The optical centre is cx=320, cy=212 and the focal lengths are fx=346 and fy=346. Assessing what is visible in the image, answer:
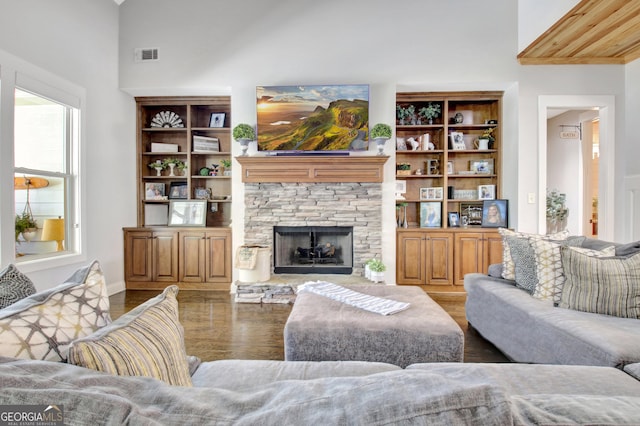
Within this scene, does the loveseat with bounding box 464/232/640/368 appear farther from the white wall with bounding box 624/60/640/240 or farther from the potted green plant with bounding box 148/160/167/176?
the potted green plant with bounding box 148/160/167/176

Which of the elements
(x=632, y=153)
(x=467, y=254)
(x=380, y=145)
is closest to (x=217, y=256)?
(x=380, y=145)

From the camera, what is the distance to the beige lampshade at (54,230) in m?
3.54

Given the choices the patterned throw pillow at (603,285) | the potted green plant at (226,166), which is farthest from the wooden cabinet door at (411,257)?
the potted green plant at (226,166)

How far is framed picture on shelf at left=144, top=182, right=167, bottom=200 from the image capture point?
4.94m

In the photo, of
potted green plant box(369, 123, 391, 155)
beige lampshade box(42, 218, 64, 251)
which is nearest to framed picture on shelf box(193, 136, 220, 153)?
beige lampshade box(42, 218, 64, 251)

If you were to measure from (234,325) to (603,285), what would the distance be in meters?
2.85

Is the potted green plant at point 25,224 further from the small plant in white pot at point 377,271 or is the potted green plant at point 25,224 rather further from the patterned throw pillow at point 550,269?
the patterned throw pillow at point 550,269

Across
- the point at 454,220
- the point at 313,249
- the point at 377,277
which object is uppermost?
the point at 454,220

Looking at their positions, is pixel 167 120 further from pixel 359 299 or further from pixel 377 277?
→ pixel 359 299

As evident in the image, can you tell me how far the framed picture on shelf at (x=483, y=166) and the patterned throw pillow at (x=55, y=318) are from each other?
4.67m

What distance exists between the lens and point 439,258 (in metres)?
4.43

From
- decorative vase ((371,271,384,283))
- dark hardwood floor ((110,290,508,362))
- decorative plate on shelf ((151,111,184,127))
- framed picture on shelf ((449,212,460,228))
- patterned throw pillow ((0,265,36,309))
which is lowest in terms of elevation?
dark hardwood floor ((110,290,508,362))

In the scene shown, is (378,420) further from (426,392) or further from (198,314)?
(198,314)

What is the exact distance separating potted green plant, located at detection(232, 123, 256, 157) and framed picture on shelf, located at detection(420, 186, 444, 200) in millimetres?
2386
